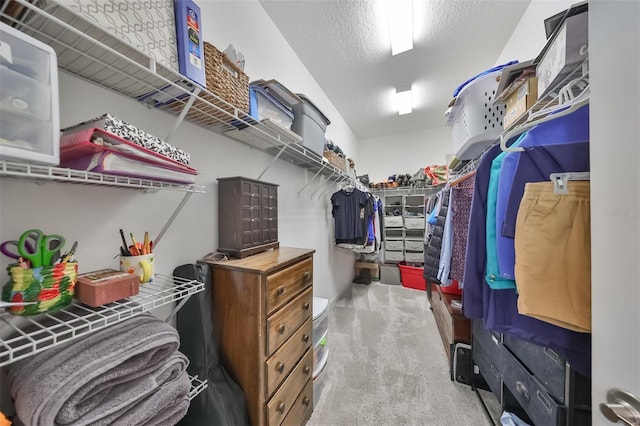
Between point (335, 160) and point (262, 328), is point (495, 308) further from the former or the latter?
point (335, 160)

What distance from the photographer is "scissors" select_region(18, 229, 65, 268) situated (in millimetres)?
545

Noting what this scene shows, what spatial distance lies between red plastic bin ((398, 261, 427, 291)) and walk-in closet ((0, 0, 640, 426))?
1642 mm

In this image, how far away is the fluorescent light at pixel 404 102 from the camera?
2.91m

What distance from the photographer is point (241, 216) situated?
45.9 inches

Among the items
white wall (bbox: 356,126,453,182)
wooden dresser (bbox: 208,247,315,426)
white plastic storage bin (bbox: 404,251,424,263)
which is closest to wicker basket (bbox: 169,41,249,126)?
wooden dresser (bbox: 208,247,315,426)

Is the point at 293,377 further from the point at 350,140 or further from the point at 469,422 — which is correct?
the point at 350,140

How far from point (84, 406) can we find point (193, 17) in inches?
47.9

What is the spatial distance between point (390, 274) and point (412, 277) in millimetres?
373

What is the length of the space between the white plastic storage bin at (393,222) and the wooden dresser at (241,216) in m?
3.11

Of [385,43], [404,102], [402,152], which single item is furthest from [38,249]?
[402,152]

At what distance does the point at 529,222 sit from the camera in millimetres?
675

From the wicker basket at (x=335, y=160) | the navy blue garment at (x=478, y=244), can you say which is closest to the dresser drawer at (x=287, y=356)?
the navy blue garment at (x=478, y=244)

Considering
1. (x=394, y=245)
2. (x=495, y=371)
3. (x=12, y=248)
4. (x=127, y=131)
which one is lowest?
(x=495, y=371)

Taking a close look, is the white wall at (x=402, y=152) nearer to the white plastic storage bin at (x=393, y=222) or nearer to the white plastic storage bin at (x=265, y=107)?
the white plastic storage bin at (x=393, y=222)
